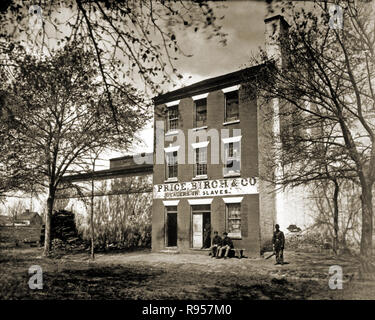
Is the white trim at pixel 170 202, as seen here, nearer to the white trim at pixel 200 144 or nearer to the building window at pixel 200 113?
the white trim at pixel 200 144

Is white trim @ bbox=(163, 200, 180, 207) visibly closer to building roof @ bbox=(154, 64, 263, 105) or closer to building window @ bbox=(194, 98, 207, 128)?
building window @ bbox=(194, 98, 207, 128)

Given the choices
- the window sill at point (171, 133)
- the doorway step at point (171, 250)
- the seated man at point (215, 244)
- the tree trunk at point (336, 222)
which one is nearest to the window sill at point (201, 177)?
the window sill at point (171, 133)

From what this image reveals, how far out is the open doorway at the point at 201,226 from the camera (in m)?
21.8

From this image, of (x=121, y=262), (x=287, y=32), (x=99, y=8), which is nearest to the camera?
(x=99, y=8)

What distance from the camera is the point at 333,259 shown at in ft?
56.4

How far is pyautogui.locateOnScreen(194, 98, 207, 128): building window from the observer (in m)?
23.1

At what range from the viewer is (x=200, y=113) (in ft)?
76.6

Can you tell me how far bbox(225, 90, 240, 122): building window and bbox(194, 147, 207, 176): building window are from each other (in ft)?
8.13

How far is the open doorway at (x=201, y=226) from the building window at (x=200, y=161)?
7.00 ft

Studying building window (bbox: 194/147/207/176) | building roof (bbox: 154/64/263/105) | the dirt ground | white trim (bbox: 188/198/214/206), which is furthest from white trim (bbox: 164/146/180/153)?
the dirt ground

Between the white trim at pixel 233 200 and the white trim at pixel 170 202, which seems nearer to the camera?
the white trim at pixel 233 200

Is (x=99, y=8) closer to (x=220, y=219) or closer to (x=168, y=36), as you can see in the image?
(x=168, y=36)
